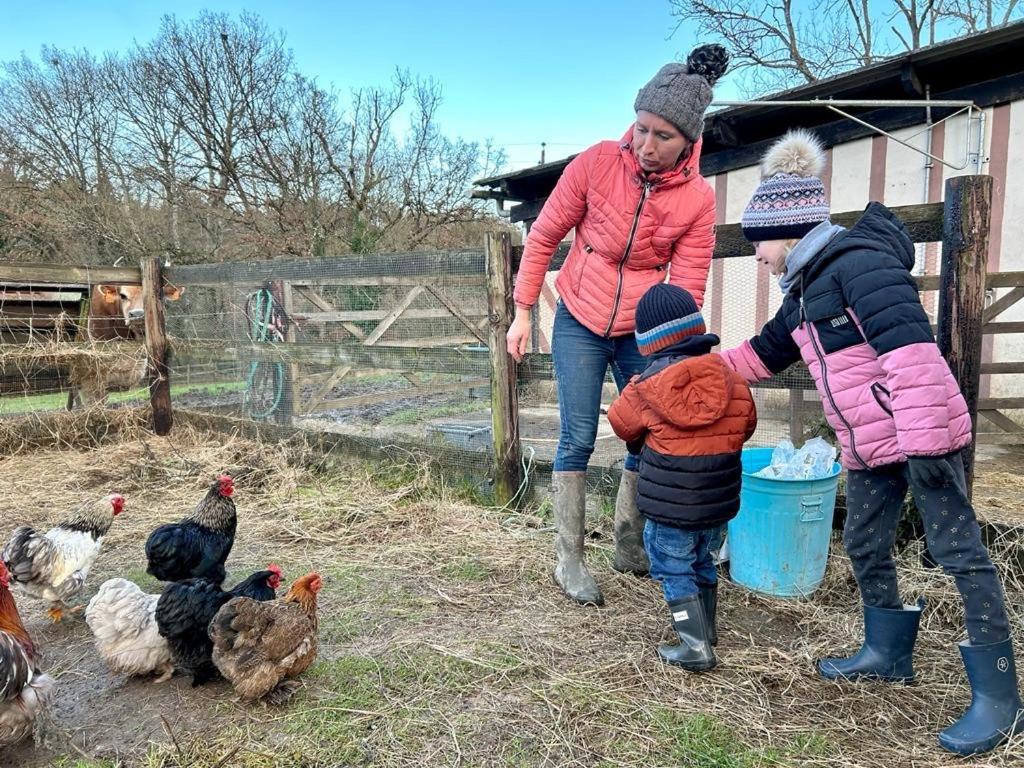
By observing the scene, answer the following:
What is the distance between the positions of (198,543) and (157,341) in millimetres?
3784

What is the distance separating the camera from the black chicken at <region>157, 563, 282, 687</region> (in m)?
2.13

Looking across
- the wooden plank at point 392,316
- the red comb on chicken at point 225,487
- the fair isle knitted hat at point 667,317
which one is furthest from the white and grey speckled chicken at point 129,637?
the wooden plank at point 392,316

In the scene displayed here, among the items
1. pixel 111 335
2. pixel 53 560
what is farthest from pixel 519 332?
pixel 111 335

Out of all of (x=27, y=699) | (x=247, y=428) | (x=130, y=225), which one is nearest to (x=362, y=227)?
(x=130, y=225)

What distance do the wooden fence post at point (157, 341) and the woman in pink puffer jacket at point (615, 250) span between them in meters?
4.52

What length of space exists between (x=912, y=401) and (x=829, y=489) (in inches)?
41.6

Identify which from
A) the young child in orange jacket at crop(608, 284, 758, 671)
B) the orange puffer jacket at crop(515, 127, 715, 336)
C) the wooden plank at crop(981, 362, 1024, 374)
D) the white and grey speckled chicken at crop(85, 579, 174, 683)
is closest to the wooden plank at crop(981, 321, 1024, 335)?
the wooden plank at crop(981, 362, 1024, 374)

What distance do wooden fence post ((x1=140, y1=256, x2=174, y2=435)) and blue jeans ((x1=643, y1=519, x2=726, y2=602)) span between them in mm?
5277

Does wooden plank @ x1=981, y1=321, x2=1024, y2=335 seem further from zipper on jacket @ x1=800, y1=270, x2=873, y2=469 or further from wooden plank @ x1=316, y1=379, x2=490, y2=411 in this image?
wooden plank @ x1=316, y1=379, x2=490, y2=411

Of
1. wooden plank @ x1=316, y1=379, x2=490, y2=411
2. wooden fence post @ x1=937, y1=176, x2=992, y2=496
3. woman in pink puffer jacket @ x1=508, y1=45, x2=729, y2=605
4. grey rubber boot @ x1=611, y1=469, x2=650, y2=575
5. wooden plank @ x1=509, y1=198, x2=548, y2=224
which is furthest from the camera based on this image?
wooden plank @ x1=509, y1=198, x2=548, y2=224

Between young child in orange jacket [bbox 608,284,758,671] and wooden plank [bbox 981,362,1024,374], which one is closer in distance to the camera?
young child in orange jacket [bbox 608,284,758,671]

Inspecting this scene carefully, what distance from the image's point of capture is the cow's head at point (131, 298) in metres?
5.95

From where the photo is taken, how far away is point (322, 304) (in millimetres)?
4934

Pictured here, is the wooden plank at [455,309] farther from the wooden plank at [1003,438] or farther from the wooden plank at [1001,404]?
the wooden plank at [1003,438]
